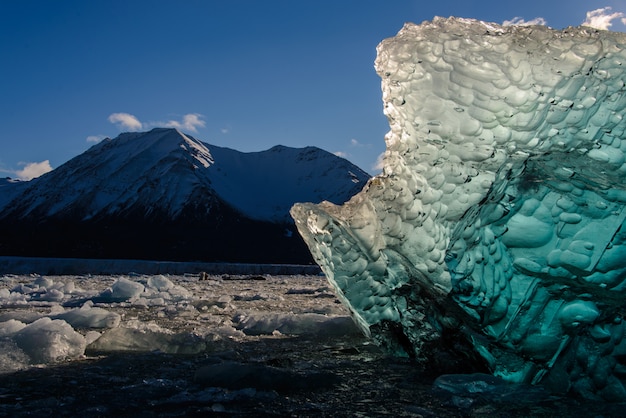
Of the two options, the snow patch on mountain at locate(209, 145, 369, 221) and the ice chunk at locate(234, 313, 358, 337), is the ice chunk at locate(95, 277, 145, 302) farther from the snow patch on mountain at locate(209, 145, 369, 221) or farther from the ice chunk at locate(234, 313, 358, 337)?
the snow patch on mountain at locate(209, 145, 369, 221)

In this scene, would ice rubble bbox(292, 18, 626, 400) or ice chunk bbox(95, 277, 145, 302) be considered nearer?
ice rubble bbox(292, 18, 626, 400)

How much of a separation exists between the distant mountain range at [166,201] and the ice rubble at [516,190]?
4868 centimetres

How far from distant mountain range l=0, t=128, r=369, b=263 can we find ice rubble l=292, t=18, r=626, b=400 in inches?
1917

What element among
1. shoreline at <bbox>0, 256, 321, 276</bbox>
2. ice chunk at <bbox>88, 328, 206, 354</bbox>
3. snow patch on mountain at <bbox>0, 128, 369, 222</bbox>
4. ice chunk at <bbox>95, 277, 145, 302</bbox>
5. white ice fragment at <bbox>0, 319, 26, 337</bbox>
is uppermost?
snow patch on mountain at <bbox>0, 128, 369, 222</bbox>

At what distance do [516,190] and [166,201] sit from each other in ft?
232

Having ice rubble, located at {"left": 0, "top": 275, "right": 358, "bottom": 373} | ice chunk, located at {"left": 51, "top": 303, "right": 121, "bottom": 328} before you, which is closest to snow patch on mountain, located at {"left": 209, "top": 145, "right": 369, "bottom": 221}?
ice rubble, located at {"left": 0, "top": 275, "right": 358, "bottom": 373}

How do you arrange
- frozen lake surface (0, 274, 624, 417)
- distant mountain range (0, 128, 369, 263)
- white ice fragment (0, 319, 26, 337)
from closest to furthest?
frozen lake surface (0, 274, 624, 417), white ice fragment (0, 319, 26, 337), distant mountain range (0, 128, 369, 263)

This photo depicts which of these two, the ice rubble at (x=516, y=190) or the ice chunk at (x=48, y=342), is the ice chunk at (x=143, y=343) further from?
the ice rubble at (x=516, y=190)

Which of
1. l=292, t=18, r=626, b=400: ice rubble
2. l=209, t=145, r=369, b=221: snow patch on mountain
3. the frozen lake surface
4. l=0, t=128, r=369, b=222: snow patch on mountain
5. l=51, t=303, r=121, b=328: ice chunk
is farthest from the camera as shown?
l=209, t=145, r=369, b=221: snow patch on mountain

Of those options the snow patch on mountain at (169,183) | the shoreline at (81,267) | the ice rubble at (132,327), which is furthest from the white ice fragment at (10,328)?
the snow patch on mountain at (169,183)

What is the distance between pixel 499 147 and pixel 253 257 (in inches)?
2075

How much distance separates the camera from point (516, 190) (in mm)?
2113

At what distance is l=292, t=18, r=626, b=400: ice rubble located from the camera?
1947 mm

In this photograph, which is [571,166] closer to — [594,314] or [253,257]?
[594,314]
